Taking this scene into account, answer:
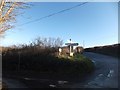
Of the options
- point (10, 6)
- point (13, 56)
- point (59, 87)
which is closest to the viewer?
point (10, 6)

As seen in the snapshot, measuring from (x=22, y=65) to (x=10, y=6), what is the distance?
15.1 meters

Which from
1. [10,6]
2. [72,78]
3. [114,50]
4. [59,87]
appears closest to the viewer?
[10,6]

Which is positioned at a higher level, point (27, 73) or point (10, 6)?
point (10, 6)

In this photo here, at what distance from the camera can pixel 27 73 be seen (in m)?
28.3

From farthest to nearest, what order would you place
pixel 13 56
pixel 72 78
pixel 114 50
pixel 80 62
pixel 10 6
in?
pixel 114 50 < pixel 13 56 < pixel 80 62 < pixel 72 78 < pixel 10 6

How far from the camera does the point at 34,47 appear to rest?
31391mm

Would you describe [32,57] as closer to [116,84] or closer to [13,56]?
[13,56]

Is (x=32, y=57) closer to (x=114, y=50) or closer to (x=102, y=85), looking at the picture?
(x=102, y=85)

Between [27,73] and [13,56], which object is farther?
[13,56]

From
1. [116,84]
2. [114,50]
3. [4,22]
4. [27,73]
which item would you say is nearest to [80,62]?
[27,73]

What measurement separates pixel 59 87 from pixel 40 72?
9.13m

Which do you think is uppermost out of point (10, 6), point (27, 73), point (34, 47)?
point (10, 6)

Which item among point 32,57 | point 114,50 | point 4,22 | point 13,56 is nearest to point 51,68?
point 32,57

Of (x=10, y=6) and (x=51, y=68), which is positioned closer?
(x=10, y=6)
